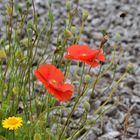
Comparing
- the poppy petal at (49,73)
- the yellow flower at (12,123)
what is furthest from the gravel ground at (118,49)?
the yellow flower at (12,123)

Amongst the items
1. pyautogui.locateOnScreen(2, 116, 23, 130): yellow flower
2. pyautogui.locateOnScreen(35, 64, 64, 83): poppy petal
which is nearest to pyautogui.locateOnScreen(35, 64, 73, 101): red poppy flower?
pyautogui.locateOnScreen(35, 64, 64, 83): poppy petal

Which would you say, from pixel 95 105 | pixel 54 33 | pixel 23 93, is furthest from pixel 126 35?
pixel 23 93

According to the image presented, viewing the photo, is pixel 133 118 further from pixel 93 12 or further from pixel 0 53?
pixel 93 12

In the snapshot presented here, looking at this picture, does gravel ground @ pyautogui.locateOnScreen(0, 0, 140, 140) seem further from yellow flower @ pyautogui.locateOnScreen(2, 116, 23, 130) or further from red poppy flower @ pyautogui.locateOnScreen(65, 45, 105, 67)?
yellow flower @ pyautogui.locateOnScreen(2, 116, 23, 130)

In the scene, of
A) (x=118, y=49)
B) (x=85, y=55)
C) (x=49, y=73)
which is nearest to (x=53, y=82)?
(x=49, y=73)

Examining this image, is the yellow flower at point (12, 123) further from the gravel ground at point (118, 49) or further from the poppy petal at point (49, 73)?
the gravel ground at point (118, 49)

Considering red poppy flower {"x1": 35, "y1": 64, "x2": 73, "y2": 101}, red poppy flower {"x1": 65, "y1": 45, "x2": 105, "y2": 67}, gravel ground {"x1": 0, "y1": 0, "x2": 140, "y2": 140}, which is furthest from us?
gravel ground {"x1": 0, "y1": 0, "x2": 140, "y2": 140}

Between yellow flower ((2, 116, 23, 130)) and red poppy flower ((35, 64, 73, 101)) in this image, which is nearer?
red poppy flower ((35, 64, 73, 101))

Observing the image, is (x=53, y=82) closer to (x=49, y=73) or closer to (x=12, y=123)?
(x=49, y=73)
